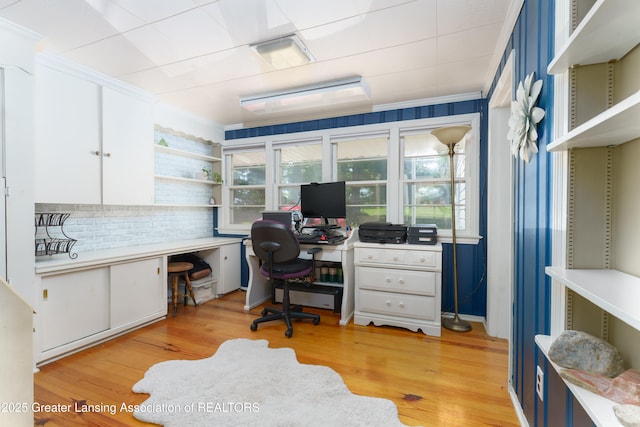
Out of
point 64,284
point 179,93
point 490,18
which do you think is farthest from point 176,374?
point 490,18

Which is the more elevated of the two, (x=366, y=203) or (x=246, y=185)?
(x=246, y=185)

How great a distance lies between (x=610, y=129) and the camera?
31.0 inches

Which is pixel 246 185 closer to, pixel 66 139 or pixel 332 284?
pixel 332 284

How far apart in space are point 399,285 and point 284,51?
89.8 inches

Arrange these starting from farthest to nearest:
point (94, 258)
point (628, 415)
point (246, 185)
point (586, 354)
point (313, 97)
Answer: point (246, 185)
point (313, 97)
point (94, 258)
point (586, 354)
point (628, 415)

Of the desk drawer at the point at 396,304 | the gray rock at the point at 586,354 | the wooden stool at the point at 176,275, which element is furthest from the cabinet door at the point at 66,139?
the gray rock at the point at 586,354

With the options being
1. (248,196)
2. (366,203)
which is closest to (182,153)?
(248,196)

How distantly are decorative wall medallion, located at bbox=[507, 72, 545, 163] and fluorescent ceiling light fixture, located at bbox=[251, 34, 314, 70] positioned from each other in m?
1.48

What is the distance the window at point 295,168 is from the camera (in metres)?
3.79

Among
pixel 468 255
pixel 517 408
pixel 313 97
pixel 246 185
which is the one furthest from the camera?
pixel 246 185

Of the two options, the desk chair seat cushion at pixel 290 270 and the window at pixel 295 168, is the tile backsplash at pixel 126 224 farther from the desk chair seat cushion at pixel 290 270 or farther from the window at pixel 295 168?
the desk chair seat cushion at pixel 290 270

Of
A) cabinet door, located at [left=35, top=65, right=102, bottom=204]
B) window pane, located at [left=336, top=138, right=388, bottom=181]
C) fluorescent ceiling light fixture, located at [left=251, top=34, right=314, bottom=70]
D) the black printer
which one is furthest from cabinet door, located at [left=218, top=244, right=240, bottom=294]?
fluorescent ceiling light fixture, located at [left=251, top=34, right=314, bottom=70]

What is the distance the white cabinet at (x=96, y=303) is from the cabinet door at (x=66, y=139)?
0.67 m

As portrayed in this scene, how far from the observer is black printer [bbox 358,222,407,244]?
2846 millimetres
